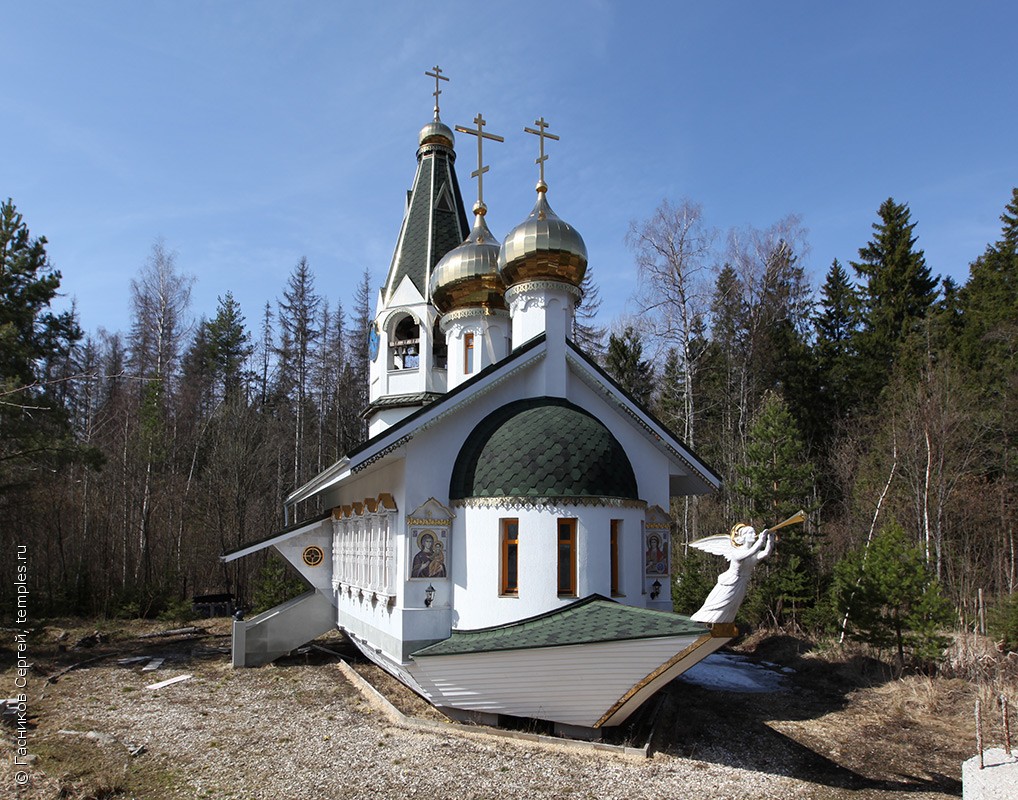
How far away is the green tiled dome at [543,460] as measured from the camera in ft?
33.7

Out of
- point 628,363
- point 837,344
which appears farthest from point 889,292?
point 628,363

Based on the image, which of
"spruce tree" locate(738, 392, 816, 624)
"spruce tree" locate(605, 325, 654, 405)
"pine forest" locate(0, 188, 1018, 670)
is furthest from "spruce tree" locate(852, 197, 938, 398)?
"spruce tree" locate(738, 392, 816, 624)

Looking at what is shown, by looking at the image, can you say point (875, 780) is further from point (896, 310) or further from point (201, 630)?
point (896, 310)

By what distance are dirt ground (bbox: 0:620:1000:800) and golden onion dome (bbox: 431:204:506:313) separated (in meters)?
7.69

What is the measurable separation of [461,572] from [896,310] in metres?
28.3

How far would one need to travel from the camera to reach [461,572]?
424 inches

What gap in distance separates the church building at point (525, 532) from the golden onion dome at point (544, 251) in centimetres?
3

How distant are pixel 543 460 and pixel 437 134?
44.1ft

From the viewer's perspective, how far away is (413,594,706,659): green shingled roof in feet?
26.2

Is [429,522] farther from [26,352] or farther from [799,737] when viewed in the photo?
[26,352]

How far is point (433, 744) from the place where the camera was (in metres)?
9.14

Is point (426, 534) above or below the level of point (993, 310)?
below

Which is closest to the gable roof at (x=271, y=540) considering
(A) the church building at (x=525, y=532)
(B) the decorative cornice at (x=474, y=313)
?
(A) the church building at (x=525, y=532)

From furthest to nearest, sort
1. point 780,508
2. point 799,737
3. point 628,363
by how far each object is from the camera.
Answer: point 628,363
point 780,508
point 799,737
